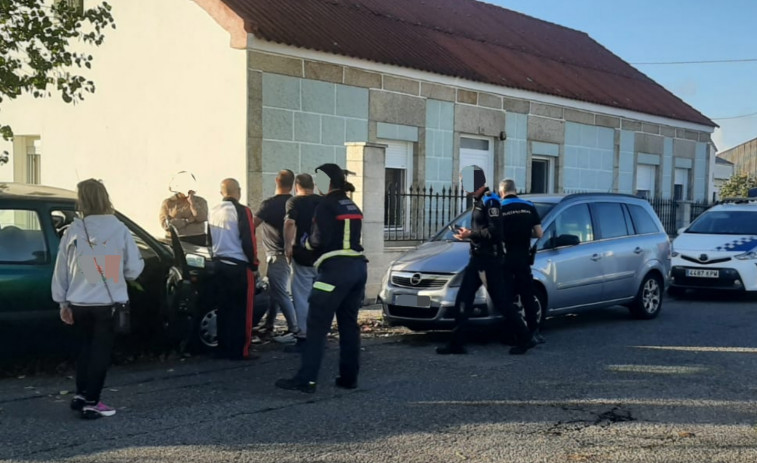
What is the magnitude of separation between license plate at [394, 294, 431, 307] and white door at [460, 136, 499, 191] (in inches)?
297

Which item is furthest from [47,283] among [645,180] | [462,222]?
[645,180]

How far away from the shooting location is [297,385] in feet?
21.5

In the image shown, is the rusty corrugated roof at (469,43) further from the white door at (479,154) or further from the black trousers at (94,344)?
the black trousers at (94,344)

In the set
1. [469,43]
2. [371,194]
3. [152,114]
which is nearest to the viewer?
[371,194]

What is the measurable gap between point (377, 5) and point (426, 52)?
6.92 feet

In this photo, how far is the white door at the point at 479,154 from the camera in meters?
16.3

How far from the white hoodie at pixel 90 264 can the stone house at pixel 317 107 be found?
239 inches

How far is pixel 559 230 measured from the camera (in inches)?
387

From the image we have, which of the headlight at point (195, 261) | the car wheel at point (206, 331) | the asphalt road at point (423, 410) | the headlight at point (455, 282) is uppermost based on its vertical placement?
the headlight at point (195, 261)

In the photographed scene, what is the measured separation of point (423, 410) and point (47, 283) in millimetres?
3388

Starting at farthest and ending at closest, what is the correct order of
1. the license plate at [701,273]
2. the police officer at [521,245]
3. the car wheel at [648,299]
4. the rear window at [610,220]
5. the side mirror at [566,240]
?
1. the license plate at [701,273]
2. the car wheel at [648,299]
3. the rear window at [610,220]
4. the side mirror at [566,240]
5. the police officer at [521,245]

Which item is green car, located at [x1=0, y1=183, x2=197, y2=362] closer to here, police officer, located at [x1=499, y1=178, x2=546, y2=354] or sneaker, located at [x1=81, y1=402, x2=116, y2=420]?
sneaker, located at [x1=81, y1=402, x2=116, y2=420]

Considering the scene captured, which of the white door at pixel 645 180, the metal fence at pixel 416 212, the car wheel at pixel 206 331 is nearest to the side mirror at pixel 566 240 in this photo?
the metal fence at pixel 416 212

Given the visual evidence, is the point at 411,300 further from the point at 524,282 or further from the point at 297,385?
the point at 297,385
